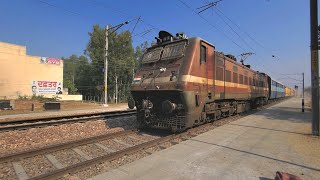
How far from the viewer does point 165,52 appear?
9.98 meters

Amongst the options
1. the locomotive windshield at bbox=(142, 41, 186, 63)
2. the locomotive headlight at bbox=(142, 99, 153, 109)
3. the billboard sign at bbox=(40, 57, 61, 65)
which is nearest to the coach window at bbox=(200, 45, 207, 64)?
the locomotive windshield at bbox=(142, 41, 186, 63)

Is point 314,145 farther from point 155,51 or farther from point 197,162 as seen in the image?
point 155,51

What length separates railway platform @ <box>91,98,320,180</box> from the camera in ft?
16.6

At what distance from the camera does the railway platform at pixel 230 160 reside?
507 centimetres

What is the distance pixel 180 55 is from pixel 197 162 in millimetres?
4551

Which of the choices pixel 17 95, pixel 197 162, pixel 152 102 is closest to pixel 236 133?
pixel 152 102

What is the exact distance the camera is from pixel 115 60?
56.8 metres

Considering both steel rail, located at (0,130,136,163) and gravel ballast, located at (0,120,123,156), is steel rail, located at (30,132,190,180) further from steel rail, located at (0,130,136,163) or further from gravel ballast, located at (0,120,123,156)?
gravel ballast, located at (0,120,123,156)

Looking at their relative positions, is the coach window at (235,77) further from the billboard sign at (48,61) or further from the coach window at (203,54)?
the billboard sign at (48,61)

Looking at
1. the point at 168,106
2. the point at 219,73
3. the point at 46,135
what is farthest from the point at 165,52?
the point at 46,135

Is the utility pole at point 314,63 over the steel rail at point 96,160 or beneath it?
over

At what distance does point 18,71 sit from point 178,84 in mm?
34641

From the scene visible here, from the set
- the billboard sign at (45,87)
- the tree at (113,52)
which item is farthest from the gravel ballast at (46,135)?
the tree at (113,52)

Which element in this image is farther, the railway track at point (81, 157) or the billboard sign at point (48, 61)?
the billboard sign at point (48, 61)
